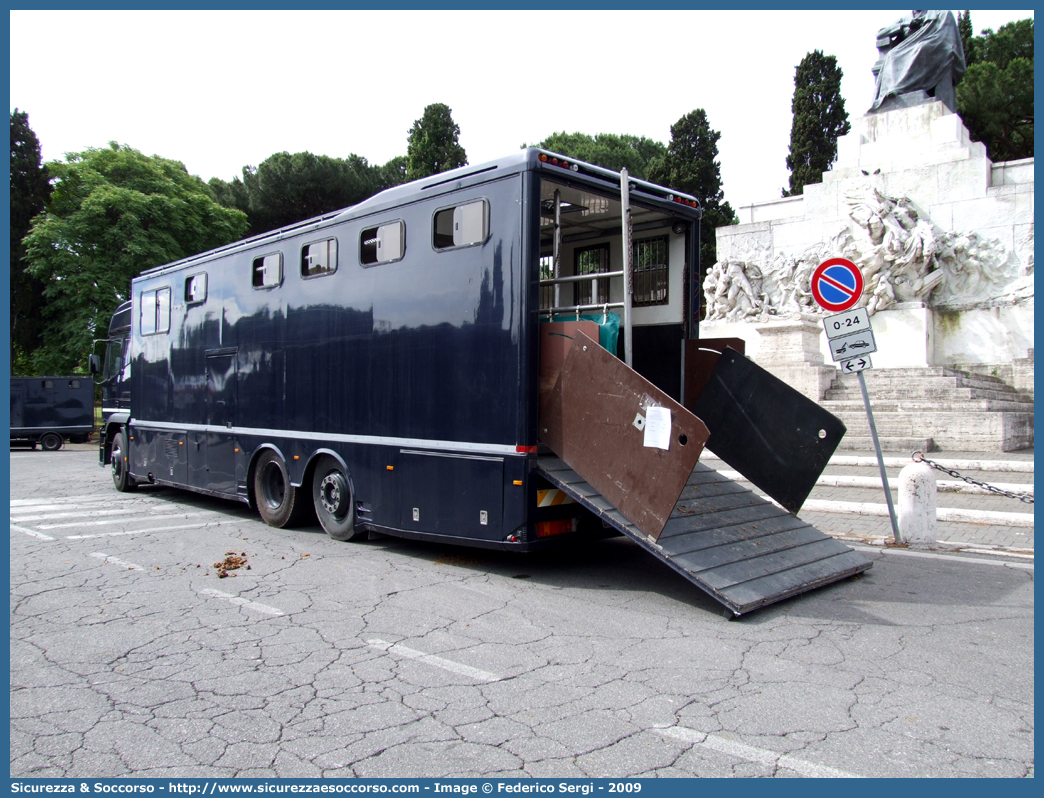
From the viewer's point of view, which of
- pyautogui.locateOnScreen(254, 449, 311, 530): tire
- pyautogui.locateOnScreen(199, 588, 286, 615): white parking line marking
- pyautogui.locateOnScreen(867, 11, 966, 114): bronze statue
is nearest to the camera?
pyautogui.locateOnScreen(199, 588, 286, 615): white parking line marking

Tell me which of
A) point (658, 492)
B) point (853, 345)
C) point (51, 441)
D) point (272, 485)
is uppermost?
point (853, 345)

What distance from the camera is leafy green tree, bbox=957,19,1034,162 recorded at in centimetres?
3347

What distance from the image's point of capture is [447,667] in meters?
4.55

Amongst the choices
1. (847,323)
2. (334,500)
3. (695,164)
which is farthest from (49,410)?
(695,164)

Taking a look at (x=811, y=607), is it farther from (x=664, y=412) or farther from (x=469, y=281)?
(x=469, y=281)

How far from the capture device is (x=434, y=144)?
135 ft

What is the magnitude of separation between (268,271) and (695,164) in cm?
3230

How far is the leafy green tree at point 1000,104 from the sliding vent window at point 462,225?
3583 cm

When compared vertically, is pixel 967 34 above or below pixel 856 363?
above

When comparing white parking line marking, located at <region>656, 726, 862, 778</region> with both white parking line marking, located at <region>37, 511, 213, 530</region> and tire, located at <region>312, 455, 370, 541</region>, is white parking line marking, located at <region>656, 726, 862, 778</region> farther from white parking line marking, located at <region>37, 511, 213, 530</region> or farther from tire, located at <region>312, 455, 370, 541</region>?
white parking line marking, located at <region>37, 511, 213, 530</region>

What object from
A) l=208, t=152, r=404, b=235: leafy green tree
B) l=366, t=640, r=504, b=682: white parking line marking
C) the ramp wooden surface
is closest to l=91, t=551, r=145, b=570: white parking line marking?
l=366, t=640, r=504, b=682: white parking line marking

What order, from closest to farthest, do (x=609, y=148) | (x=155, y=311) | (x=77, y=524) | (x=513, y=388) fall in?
(x=513, y=388)
(x=77, y=524)
(x=155, y=311)
(x=609, y=148)

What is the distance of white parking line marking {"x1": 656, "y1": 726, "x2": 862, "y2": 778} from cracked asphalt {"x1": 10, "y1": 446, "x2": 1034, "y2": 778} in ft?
0.04

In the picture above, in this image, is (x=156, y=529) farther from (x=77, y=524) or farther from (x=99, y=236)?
(x=99, y=236)
